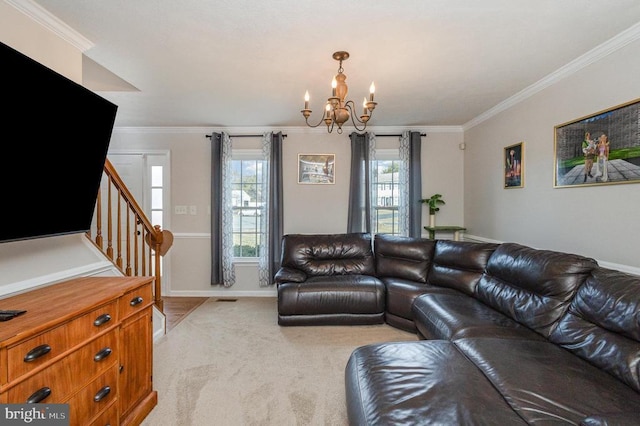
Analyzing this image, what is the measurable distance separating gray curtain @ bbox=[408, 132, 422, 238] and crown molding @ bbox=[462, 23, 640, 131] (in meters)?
1.05

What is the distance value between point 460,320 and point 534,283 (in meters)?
0.61

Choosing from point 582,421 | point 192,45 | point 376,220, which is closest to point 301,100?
point 192,45

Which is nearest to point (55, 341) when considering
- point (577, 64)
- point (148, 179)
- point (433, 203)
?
point (148, 179)

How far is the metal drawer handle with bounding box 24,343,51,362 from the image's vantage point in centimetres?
108

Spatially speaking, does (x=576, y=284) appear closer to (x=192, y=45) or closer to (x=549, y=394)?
(x=549, y=394)

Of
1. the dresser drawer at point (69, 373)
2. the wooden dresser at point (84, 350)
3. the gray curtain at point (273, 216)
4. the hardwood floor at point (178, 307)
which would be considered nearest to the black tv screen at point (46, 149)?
the wooden dresser at point (84, 350)

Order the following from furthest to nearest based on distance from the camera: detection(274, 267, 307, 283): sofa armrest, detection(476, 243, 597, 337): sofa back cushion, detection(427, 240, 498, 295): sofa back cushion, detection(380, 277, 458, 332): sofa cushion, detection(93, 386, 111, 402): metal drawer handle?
detection(274, 267, 307, 283): sofa armrest
detection(380, 277, 458, 332): sofa cushion
detection(427, 240, 498, 295): sofa back cushion
detection(476, 243, 597, 337): sofa back cushion
detection(93, 386, 111, 402): metal drawer handle

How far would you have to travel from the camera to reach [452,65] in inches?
96.7

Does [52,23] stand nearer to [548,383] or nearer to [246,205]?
[246,205]

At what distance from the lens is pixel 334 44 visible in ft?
6.91

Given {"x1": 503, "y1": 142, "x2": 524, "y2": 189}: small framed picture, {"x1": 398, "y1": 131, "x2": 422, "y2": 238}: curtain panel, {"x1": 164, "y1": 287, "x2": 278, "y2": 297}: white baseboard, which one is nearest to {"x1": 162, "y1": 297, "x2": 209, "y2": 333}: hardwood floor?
{"x1": 164, "y1": 287, "x2": 278, "y2": 297}: white baseboard

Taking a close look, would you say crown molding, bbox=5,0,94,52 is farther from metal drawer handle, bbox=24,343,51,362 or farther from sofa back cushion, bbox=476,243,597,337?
sofa back cushion, bbox=476,243,597,337

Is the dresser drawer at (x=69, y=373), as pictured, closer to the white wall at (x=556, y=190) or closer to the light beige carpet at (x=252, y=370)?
the light beige carpet at (x=252, y=370)

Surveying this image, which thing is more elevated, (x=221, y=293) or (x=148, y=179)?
(x=148, y=179)
